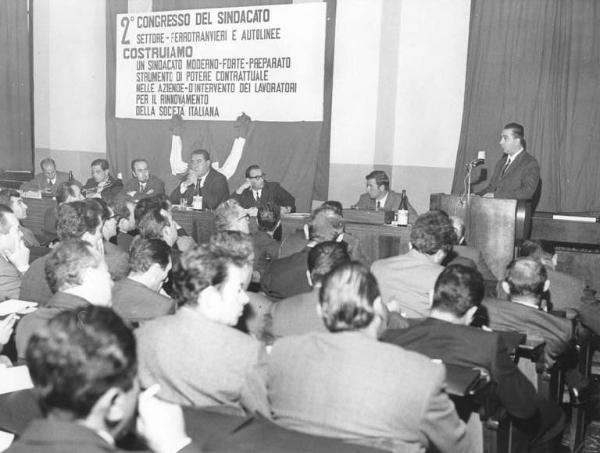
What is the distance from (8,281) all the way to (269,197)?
3.76 meters

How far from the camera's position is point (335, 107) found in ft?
25.3

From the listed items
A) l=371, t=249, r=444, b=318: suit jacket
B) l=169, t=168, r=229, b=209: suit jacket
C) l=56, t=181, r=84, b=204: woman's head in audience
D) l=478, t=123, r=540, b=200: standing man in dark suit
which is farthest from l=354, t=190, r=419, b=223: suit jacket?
l=371, t=249, r=444, b=318: suit jacket

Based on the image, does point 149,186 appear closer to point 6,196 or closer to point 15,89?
point 6,196

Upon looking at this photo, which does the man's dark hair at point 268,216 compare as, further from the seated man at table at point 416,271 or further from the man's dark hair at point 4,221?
the man's dark hair at point 4,221

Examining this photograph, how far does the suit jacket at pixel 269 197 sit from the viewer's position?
6.92 metres

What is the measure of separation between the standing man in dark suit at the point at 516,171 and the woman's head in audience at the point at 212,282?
12.8ft

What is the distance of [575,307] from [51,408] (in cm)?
320

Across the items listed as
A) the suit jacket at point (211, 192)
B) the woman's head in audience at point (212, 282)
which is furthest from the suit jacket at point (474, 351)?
the suit jacket at point (211, 192)

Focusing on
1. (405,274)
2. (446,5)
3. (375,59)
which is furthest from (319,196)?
(405,274)

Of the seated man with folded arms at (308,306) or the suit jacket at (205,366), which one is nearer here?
the suit jacket at (205,366)

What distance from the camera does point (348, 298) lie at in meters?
1.84

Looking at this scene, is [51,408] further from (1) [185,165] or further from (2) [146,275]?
(1) [185,165]

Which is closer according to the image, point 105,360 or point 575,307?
point 105,360

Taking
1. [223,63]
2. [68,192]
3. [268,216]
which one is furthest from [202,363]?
[223,63]
